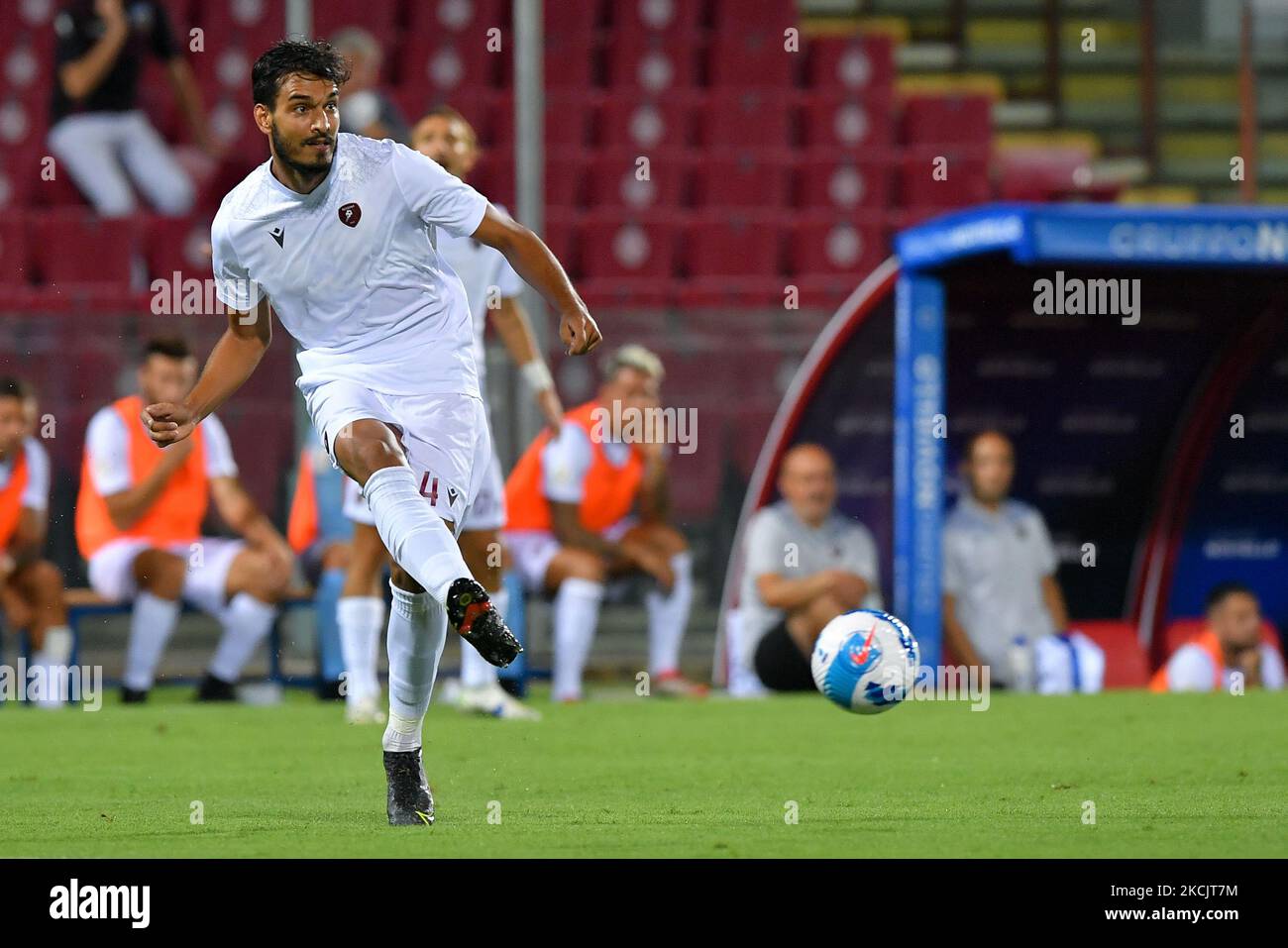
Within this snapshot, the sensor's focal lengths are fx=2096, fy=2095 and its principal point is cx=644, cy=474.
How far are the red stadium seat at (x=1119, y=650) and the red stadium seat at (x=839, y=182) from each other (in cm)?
342

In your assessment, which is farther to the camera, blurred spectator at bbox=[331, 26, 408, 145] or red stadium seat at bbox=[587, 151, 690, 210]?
red stadium seat at bbox=[587, 151, 690, 210]

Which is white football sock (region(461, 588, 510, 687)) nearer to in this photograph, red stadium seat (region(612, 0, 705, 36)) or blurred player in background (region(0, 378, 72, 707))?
blurred player in background (region(0, 378, 72, 707))

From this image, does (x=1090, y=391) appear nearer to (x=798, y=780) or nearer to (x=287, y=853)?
(x=798, y=780)

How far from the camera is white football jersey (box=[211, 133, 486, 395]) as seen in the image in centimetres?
523

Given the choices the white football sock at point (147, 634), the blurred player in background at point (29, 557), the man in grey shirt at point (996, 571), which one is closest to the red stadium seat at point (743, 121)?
the man in grey shirt at point (996, 571)

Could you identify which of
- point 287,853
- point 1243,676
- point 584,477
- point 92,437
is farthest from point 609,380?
point 287,853

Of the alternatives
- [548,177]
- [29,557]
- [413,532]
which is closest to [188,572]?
[29,557]

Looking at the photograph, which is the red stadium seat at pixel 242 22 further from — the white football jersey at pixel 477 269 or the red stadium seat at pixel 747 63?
the white football jersey at pixel 477 269

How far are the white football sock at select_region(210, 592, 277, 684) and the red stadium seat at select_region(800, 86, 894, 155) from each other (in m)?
5.45

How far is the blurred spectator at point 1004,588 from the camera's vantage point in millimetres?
10109

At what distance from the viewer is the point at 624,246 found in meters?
12.4

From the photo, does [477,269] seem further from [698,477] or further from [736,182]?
[736,182]

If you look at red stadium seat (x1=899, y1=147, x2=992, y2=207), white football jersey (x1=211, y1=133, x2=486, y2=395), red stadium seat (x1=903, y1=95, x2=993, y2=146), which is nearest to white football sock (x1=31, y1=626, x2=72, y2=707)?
white football jersey (x1=211, y1=133, x2=486, y2=395)

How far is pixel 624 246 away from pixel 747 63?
6.38 feet
